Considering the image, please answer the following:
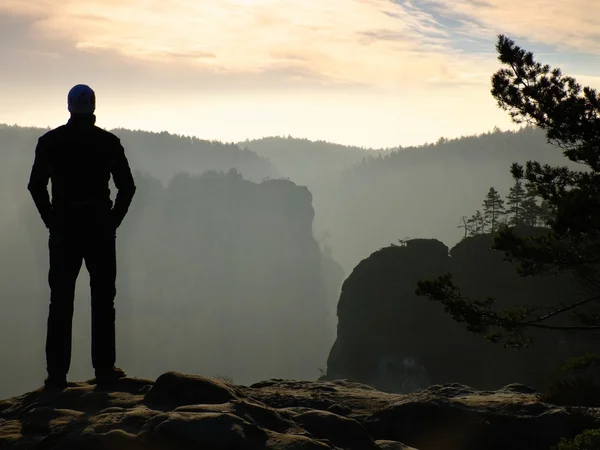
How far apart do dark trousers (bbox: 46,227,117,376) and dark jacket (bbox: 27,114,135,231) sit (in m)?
0.27

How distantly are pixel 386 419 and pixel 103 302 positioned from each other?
388cm

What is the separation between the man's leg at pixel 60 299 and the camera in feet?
24.9

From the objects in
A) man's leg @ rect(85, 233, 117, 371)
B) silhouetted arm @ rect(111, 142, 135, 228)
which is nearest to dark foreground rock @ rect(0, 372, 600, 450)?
man's leg @ rect(85, 233, 117, 371)

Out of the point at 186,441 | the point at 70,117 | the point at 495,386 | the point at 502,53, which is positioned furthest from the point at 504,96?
the point at 495,386

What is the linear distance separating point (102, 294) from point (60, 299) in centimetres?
48

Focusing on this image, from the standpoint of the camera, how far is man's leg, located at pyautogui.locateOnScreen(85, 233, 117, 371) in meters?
7.77

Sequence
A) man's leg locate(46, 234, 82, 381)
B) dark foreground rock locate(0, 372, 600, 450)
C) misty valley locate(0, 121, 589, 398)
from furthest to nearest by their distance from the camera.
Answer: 1. misty valley locate(0, 121, 589, 398)
2. man's leg locate(46, 234, 82, 381)
3. dark foreground rock locate(0, 372, 600, 450)

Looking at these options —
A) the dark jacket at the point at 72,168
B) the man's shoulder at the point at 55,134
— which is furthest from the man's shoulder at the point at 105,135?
the man's shoulder at the point at 55,134

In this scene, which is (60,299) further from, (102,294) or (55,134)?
(55,134)


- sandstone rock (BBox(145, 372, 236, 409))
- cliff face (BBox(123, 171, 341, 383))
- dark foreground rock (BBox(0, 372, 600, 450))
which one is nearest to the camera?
dark foreground rock (BBox(0, 372, 600, 450))

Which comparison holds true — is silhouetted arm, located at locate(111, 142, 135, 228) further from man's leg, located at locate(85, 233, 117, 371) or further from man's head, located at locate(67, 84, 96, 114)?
man's head, located at locate(67, 84, 96, 114)

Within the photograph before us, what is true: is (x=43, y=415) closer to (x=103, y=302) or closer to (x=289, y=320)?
(x=103, y=302)

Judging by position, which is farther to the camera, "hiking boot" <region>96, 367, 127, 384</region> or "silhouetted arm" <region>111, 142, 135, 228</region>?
"silhouetted arm" <region>111, 142, 135, 228</region>

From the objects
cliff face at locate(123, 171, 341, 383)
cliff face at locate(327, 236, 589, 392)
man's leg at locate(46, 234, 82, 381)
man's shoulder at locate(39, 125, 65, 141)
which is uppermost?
man's shoulder at locate(39, 125, 65, 141)
